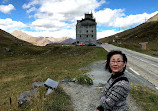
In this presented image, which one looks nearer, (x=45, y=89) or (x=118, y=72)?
(x=118, y=72)

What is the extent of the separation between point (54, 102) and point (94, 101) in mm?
2320

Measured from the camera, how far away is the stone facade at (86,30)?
54406mm

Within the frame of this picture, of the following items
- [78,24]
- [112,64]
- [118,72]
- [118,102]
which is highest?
[78,24]

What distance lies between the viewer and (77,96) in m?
7.48

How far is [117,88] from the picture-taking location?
7.82 feet

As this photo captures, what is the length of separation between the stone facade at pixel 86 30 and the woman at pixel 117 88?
175 ft

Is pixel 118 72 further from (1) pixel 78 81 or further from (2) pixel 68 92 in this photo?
(1) pixel 78 81

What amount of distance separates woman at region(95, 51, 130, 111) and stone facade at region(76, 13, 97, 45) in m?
53.5

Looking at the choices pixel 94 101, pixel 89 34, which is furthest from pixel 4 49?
pixel 94 101

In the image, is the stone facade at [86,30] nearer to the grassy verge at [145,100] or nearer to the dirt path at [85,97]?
the dirt path at [85,97]

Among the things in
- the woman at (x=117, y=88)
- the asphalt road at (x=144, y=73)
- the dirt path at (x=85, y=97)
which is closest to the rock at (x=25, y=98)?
the dirt path at (x=85, y=97)

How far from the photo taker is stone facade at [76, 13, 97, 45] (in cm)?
5441

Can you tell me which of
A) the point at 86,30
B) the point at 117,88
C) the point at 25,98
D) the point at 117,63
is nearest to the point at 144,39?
the point at 86,30

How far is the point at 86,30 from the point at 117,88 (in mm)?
54134
